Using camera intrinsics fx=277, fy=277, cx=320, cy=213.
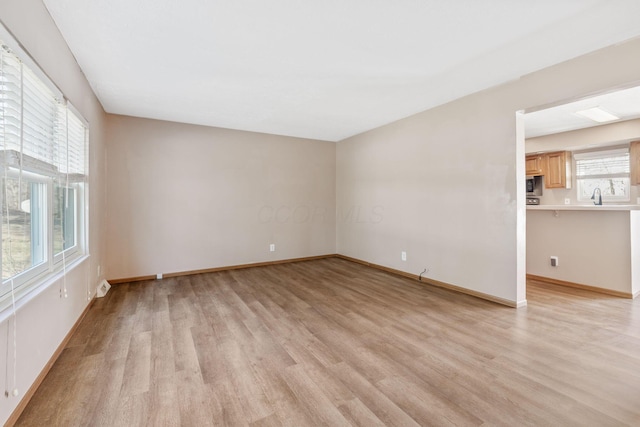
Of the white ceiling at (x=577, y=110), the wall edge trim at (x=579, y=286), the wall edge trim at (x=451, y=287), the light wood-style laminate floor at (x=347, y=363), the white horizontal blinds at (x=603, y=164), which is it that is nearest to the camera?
the light wood-style laminate floor at (x=347, y=363)

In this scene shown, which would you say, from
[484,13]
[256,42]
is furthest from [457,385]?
[256,42]

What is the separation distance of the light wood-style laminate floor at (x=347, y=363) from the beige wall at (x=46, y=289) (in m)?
0.18

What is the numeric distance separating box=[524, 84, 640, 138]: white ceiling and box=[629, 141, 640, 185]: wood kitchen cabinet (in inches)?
24.7

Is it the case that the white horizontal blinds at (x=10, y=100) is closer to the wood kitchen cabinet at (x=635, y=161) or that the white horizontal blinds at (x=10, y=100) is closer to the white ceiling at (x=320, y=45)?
the white ceiling at (x=320, y=45)

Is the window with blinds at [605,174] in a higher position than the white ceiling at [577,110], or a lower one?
lower

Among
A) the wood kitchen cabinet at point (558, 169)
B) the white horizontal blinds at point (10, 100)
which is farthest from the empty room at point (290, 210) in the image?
the wood kitchen cabinet at point (558, 169)

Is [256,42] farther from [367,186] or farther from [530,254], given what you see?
[530,254]

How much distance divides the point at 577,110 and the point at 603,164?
7.22 feet

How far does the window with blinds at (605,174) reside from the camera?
4840mm

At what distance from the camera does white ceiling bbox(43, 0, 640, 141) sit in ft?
6.22

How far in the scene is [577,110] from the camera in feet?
12.2

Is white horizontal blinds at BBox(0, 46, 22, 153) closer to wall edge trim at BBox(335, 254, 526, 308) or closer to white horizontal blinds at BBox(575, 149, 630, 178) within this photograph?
wall edge trim at BBox(335, 254, 526, 308)

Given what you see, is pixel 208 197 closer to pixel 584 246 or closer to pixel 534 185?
pixel 584 246

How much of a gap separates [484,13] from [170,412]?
10.5 feet
